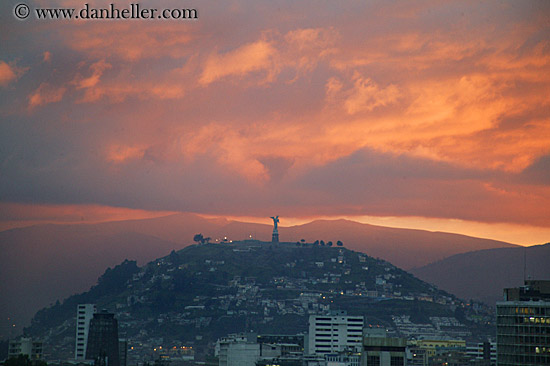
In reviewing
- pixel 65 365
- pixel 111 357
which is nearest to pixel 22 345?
pixel 65 365

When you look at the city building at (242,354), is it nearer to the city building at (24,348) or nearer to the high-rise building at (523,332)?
the city building at (24,348)

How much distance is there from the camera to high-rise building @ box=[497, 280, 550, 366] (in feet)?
295

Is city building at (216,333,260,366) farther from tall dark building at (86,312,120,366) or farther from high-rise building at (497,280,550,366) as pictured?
high-rise building at (497,280,550,366)

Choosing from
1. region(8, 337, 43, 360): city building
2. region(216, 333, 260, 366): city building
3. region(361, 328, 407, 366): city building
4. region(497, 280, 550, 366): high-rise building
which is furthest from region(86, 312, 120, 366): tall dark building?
region(497, 280, 550, 366): high-rise building

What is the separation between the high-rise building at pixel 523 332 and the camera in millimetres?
90000

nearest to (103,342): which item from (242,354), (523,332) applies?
(242,354)

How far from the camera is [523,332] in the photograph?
91312 mm

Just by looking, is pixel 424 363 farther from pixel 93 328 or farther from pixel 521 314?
pixel 521 314

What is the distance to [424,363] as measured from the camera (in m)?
198

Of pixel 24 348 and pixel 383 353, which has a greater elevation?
pixel 383 353

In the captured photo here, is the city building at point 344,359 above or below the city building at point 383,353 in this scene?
below

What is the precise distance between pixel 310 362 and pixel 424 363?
4016 cm

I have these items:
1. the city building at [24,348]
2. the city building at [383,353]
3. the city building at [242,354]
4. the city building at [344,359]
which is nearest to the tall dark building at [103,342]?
the city building at [24,348]

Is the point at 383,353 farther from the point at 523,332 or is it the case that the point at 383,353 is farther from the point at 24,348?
the point at 24,348
